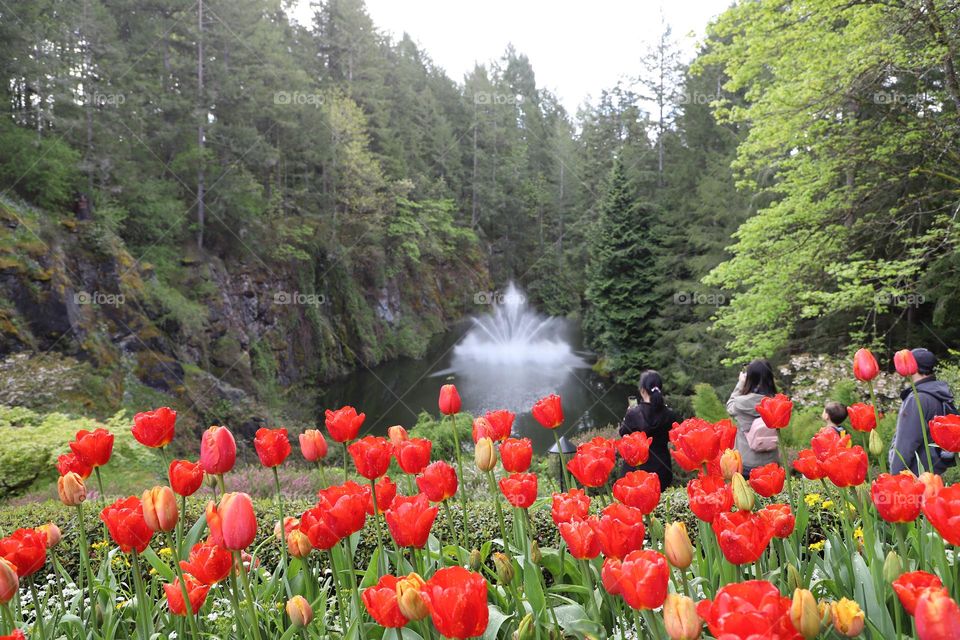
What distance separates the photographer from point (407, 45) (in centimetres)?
4209

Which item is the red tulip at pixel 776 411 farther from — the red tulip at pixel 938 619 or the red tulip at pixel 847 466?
the red tulip at pixel 938 619

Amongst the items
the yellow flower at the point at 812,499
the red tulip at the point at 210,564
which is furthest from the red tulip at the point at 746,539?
the yellow flower at the point at 812,499

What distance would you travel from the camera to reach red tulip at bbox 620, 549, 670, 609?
Answer: 103 centimetres

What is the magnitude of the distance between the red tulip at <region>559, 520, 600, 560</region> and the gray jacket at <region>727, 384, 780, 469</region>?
11.2 feet

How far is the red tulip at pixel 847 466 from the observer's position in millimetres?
1523

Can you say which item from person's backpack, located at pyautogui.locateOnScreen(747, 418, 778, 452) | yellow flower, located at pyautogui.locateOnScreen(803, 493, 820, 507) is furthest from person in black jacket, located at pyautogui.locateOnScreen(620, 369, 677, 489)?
yellow flower, located at pyautogui.locateOnScreen(803, 493, 820, 507)

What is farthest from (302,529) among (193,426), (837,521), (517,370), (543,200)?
(543,200)

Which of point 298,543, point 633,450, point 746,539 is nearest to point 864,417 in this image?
point 633,450

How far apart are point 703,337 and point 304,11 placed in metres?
23.9

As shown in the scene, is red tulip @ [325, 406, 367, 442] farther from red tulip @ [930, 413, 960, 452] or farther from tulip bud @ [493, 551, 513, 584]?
red tulip @ [930, 413, 960, 452]

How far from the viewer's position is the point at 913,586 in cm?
101

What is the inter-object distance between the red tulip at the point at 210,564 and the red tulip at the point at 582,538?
30.4 inches

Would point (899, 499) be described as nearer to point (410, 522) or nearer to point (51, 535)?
point (410, 522)

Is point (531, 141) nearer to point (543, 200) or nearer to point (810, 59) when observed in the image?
point (543, 200)
